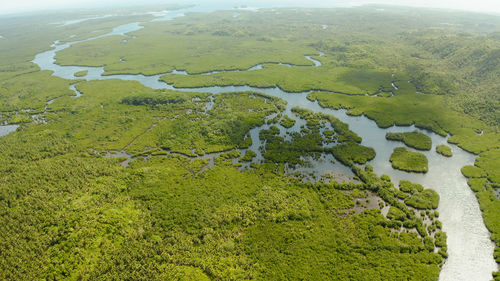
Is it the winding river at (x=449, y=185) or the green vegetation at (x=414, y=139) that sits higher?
the green vegetation at (x=414, y=139)

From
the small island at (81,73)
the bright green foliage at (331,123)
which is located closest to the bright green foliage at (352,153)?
the bright green foliage at (331,123)

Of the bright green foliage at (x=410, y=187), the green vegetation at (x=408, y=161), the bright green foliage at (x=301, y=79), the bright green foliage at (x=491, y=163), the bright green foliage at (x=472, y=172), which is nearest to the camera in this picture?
the bright green foliage at (x=410, y=187)

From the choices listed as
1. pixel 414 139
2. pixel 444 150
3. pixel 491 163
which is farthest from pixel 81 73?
pixel 491 163

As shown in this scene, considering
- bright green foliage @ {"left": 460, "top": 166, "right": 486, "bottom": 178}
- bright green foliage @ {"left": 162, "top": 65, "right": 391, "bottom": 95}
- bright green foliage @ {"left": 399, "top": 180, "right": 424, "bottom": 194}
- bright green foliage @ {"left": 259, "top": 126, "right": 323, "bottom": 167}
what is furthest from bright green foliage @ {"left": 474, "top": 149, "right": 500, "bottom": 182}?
bright green foliage @ {"left": 162, "top": 65, "right": 391, "bottom": 95}

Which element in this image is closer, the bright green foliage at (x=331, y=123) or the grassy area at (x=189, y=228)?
the grassy area at (x=189, y=228)

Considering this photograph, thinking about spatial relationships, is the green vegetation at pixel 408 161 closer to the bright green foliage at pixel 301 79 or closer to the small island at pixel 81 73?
the bright green foliage at pixel 301 79

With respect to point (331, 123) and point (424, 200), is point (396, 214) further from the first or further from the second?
point (331, 123)

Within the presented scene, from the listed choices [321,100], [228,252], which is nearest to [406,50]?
[321,100]
